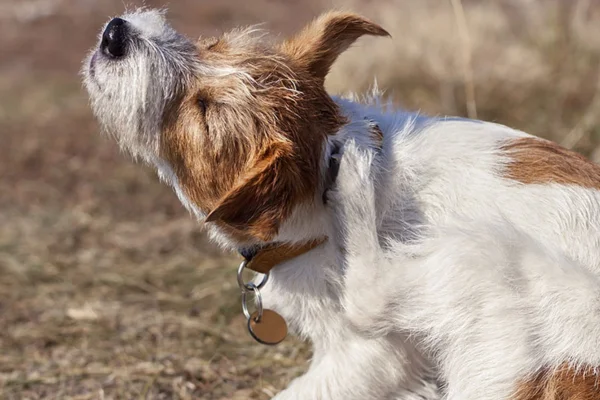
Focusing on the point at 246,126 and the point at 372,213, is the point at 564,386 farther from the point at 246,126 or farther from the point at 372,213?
the point at 246,126

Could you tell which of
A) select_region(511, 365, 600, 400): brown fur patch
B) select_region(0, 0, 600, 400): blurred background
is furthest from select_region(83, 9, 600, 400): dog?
select_region(0, 0, 600, 400): blurred background

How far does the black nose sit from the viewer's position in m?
3.05

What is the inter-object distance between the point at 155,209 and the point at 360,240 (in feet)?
11.7

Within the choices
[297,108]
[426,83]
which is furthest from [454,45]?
[297,108]

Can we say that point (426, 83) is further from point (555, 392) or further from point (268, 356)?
point (555, 392)

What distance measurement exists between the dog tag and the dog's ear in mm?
634

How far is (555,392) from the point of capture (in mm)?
2561

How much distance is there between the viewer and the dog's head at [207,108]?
296 centimetres

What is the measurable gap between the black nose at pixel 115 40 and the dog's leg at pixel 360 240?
0.90 metres

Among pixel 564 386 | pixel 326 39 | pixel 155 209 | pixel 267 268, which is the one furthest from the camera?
pixel 155 209

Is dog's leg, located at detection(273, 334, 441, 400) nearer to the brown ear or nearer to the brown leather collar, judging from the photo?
the brown leather collar

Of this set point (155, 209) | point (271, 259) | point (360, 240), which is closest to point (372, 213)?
point (360, 240)

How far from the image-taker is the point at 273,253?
10.1 feet

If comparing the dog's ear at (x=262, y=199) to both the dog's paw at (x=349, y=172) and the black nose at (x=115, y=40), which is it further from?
the black nose at (x=115, y=40)
